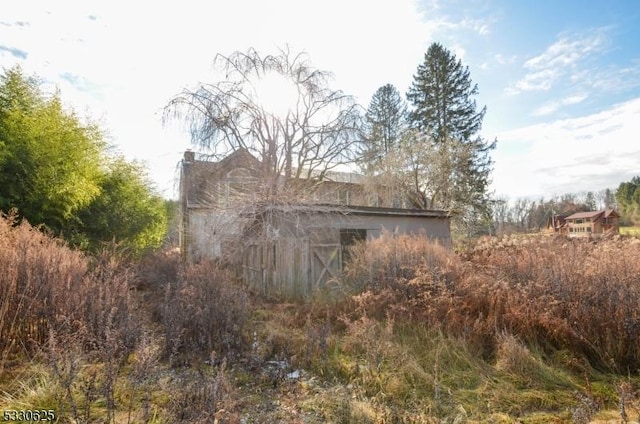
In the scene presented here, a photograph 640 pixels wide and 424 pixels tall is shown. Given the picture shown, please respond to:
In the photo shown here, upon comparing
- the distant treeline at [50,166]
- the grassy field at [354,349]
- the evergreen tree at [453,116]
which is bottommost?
the grassy field at [354,349]

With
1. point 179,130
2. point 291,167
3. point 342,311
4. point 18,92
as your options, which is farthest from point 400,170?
point 18,92

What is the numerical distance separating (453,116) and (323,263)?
21167mm

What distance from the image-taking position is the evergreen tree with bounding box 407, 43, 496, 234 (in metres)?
23.7

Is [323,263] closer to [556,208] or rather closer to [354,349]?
[354,349]

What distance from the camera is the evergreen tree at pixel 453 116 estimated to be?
2370 centimetres

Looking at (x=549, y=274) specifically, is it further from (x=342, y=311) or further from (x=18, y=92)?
(x=18, y=92)

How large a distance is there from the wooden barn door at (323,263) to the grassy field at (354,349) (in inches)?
160

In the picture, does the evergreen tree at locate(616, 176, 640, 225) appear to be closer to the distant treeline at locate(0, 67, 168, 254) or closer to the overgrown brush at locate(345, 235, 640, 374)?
the overgrown brush at locate(345, 235, 640, 374)

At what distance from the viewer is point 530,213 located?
43688mm

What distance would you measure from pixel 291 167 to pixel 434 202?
1065 centimetres

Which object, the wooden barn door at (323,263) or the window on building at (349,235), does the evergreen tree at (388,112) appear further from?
the wooden barn door at (323,263)

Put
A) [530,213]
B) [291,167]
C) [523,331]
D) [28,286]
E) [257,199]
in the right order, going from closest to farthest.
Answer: [28,286] → [523,331] → [257,199] → [291,167] → [530,213]

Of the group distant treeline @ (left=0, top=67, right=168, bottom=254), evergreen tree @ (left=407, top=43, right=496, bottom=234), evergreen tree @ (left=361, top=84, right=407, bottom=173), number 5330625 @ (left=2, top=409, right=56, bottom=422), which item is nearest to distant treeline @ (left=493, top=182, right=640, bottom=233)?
evergreen tree @ (left=407, top=43, right=496, bottom=234)

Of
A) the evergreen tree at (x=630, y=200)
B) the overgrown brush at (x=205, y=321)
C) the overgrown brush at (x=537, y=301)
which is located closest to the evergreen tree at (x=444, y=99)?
the overgrown brush at (x=537, y=301)
